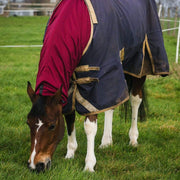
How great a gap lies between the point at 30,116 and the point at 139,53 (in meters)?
1.85

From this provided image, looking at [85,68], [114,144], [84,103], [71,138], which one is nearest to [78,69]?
[85,68]

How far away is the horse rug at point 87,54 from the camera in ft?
9.98

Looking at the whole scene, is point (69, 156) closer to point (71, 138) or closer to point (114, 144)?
point (71, 138)

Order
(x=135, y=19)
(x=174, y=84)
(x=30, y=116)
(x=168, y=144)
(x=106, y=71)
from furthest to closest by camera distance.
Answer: (x=174, y=84)
(x=168, y=144)
(x=135, y=19)
(x=106, y=71)
(x=30, y=116)

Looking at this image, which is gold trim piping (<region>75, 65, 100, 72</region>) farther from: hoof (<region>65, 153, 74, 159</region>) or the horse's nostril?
hoof (<region>65, 153, 74, 159</region>)

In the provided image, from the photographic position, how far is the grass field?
332cm

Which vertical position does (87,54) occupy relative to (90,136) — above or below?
above

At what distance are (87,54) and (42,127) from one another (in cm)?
82

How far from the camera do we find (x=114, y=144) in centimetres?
427

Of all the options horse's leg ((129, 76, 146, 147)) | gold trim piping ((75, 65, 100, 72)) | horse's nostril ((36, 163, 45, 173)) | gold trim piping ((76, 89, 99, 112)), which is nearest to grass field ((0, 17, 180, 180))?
Result: horse's nostril ((36, 163, 45, 173))

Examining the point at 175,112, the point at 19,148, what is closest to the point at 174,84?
the point at 175,112

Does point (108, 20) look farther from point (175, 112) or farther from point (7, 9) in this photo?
point (7, 9)

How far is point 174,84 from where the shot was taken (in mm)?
7820

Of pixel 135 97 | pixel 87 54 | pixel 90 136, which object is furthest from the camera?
pixel 135 97
